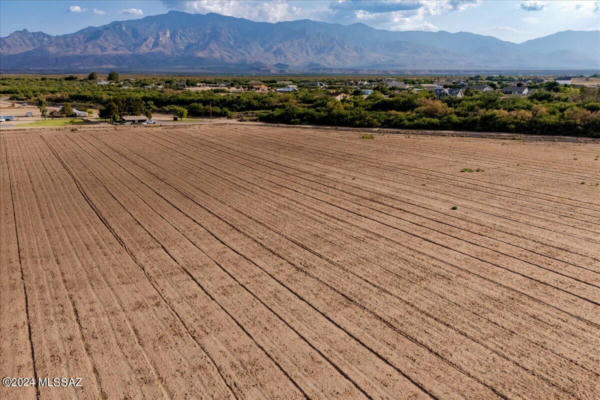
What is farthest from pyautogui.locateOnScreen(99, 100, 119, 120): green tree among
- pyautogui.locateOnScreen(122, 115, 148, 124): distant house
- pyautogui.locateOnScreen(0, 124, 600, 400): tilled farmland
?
pyautogui.locateOnScreen(0, 124, 600, 400): tilled farmland

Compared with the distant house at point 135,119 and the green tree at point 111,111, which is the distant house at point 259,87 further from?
the green tree at point 111,111

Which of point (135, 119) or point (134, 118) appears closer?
point (135, 119)

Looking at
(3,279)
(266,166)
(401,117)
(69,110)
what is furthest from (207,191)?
(69,110)

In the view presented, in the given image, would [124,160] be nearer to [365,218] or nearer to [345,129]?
[365,218]

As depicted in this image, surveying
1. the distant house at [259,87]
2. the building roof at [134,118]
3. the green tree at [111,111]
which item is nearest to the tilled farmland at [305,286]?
the building roof at [134,118]

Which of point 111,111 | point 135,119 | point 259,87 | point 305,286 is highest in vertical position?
point 259,87

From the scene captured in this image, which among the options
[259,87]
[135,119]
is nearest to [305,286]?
[135,119]

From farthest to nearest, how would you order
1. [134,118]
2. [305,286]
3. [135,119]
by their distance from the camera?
[134,118] < [135,119] < [305,286]

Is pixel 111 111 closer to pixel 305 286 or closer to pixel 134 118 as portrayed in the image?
pixel 134 118
